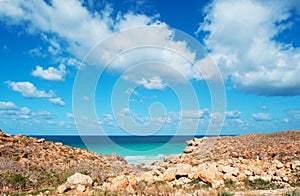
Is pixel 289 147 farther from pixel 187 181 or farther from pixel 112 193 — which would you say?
pixel 112 193

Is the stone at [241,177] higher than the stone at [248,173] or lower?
lower

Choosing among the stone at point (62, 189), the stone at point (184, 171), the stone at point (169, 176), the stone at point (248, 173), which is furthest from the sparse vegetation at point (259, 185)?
the stone at point (62, 189)

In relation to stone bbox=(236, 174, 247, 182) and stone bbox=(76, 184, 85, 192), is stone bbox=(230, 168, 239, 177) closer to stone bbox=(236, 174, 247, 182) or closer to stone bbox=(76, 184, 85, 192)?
stone bbox=(236, 174, 247, 182)

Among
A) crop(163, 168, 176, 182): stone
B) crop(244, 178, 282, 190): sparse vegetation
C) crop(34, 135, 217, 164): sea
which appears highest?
crop(34, 135, 217, 164): sea

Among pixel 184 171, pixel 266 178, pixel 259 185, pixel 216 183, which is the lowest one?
pixel 259 185

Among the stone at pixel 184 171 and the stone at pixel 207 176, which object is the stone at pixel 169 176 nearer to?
the stone at pixel 184 171

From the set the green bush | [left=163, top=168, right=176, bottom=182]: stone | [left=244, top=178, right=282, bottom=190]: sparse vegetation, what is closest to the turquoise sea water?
[left=163, top=168, right=176, bottom=182]: stone

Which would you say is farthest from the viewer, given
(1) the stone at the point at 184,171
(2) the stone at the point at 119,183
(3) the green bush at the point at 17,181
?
(1) the stone at the point at 184,171

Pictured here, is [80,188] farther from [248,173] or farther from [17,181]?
[248,173]

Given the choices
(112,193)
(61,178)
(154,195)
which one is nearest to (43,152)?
(61,178)

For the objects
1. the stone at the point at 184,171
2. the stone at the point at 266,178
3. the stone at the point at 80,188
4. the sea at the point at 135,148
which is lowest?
the stone at the point at 80,188

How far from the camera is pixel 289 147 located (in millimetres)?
25969

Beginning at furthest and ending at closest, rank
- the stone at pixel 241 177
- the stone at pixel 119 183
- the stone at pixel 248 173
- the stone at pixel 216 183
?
the stone at pixel 248 173 < the stone at pixel 241 177 < the stone at pixel 216 183 < the stone at pixel 119 183

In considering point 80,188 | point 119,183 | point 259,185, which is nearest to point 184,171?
point 259,185
